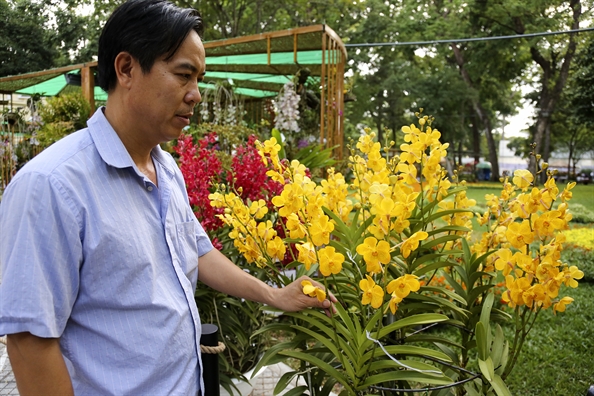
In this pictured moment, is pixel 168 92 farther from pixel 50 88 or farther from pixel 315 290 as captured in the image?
pixel 50 88

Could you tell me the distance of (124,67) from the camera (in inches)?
39.2

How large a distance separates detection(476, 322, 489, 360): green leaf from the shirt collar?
912mm

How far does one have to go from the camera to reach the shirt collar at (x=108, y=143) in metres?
0.99

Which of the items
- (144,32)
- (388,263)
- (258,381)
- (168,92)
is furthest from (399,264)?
(258,381)

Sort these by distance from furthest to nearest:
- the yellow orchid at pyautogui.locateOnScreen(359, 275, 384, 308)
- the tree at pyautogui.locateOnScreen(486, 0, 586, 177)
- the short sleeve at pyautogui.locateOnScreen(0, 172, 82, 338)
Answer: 1. the tree at pyautogui.locateOnScreen(486, 0, 586, 177)
2. the yellow orchid at pyautogui.locateOnScreen(359, 275, 384, 308)
3. the short sleeve at pyautogui.locateOnScreen(0, 172, 82, 338)

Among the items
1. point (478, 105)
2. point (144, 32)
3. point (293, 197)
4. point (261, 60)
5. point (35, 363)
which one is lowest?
point (35, 363)

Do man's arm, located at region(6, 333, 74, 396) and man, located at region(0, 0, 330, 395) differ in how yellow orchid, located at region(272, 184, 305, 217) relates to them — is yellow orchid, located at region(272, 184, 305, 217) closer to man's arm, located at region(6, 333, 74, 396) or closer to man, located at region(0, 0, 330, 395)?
man, located at region(0, 0, 330, 395)

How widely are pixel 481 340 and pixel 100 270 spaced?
917mm

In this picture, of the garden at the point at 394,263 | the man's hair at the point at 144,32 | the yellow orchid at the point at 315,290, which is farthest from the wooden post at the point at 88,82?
the yellow orchid at the point at 315,290

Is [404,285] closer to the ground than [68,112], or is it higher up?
closer to the ground

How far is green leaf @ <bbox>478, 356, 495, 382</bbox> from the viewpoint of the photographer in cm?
114

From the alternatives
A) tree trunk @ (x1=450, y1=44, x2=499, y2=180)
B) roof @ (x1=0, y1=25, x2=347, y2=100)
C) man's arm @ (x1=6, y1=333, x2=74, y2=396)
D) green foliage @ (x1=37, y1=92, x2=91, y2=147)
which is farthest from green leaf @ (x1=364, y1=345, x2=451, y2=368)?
tree trunk @ (x1=450, y1=44, x2=499, y2=180)

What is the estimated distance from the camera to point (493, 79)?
21.7m

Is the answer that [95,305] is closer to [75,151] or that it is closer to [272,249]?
[75,151]
